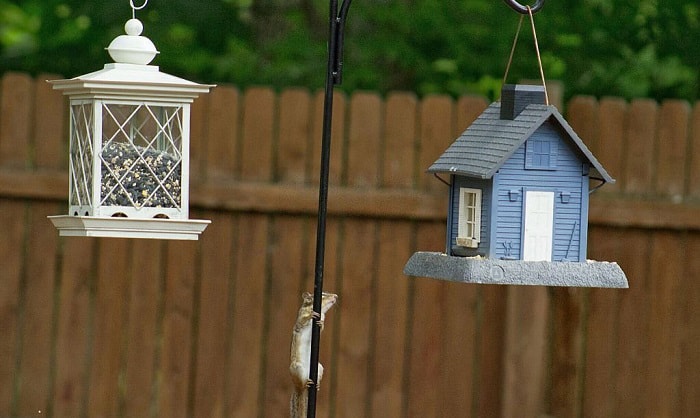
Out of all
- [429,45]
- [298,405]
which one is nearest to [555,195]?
[298,405]

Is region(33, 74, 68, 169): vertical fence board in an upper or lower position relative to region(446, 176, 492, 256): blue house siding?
upper

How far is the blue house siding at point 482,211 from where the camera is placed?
2885mm

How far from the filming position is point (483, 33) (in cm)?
648

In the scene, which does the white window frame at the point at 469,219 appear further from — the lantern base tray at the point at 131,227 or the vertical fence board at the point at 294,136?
the vertical fence board at the point at 294,136

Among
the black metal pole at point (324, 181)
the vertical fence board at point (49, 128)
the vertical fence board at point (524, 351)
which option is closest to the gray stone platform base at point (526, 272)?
the black metal pole at point (324, 181)

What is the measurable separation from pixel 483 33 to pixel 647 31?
0.95m

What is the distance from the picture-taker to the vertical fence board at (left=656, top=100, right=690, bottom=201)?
451 centimetres

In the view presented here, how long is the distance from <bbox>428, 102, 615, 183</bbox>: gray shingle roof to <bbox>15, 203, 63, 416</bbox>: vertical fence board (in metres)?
2.17

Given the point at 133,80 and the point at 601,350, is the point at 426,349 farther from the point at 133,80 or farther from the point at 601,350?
the point at 133,80

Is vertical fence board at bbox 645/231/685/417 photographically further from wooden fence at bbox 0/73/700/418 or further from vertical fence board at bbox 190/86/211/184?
vertical fence board at bbox 190/86/211/184

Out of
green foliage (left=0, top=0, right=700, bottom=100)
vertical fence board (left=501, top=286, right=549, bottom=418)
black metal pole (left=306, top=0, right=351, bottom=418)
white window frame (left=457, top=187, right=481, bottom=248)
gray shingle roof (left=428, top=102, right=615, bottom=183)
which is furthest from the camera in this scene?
green foliage (left=0, top=0, right=700, bottom=100)

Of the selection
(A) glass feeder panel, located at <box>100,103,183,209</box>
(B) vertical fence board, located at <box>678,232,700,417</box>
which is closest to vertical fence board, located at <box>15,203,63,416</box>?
(A) glass feeder panel, located at <box>100,103,183,209</box>

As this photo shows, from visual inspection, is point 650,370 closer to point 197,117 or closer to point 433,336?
point 433,336

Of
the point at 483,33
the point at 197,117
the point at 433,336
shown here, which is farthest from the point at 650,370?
the point at 483,33
